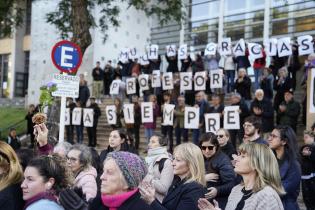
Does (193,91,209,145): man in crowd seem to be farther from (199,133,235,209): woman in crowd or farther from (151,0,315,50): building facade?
(199,133,235,209): woman in crowd

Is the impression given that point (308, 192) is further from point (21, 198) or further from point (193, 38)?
point (193, 38)

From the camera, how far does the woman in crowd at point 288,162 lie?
212 inches

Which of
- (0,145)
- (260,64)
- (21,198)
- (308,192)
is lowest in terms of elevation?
(308,192)

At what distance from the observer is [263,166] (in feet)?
14.1

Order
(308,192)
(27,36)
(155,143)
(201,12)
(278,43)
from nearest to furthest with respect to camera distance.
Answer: (155,143)
(308,192)
(278,43)
(201,12)
(27,36)

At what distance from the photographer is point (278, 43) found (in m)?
14.9

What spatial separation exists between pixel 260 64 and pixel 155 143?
9492mm

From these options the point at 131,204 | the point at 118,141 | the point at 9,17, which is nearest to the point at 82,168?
the point at 118,141

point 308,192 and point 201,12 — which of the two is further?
point 201,12

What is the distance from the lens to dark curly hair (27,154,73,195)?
380 cm

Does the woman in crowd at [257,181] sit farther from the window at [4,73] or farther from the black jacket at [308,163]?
the window at [4,73]

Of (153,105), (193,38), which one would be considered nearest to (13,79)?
(193,38)

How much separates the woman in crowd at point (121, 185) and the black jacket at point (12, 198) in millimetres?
683

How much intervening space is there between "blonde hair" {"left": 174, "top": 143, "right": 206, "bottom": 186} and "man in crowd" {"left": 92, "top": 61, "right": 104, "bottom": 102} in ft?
58.2
